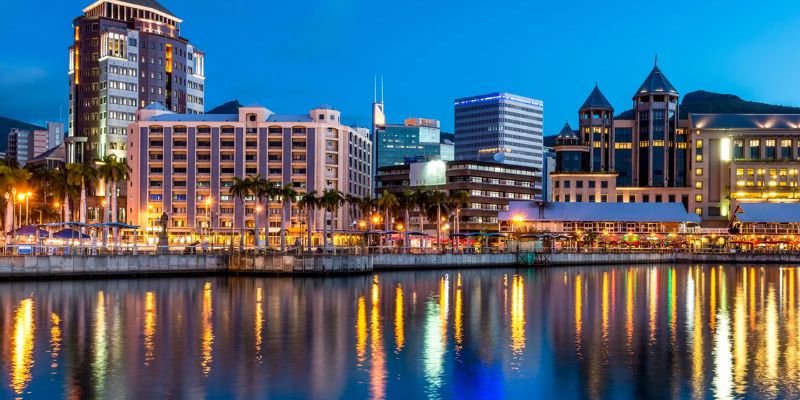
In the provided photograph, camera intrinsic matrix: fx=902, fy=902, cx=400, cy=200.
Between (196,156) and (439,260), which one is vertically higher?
(196,156)

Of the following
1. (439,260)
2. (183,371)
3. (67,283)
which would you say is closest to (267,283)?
(67,283)

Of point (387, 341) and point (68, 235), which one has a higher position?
point (68, 235)

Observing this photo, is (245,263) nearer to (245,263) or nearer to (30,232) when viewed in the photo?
(245,263)

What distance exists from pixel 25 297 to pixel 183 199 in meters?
118

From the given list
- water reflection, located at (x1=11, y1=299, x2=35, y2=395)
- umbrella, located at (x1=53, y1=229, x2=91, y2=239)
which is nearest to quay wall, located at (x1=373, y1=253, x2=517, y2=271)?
umbrella, located at (x1=53, y1=229, x2=91, y2=239)

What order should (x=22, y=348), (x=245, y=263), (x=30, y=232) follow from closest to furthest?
(x=22, y=348)
(x=245, y=263)
(x=30, y=232)

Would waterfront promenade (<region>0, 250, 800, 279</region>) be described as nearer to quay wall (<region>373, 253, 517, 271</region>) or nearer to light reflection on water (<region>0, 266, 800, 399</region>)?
quay wall (<region>373, 253, 517, 271</region>)

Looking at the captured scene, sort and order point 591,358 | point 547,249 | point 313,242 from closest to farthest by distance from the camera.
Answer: point 591,358 < point 547,249 < point 313,242

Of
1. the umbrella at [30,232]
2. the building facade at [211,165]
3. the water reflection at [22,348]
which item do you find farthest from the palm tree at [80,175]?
the building facade at [211,165]

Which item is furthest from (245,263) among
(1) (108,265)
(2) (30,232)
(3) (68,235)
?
(2) (30,232)

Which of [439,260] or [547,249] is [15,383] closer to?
[439,260]

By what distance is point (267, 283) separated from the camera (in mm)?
103500

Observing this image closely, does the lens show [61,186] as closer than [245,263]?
No

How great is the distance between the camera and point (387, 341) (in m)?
57.5
